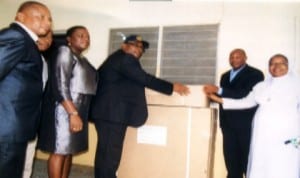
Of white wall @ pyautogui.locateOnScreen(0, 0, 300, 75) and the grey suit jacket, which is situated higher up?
white wall @ pyautogui.locateOnScreen(0, 0, 300, 75)

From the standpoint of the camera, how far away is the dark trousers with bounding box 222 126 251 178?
2816 mm

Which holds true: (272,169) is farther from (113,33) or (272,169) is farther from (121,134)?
(113,33)

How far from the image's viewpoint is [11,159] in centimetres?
142

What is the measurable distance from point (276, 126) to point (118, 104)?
1.22 m

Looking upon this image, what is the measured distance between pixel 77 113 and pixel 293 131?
5.25 ft

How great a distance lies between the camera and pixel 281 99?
2.55m

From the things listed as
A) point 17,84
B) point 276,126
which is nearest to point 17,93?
point 17,84

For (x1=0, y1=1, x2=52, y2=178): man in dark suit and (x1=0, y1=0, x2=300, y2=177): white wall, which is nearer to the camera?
(x1=0, y1=1, x2=52, y2=178): man in dark suit

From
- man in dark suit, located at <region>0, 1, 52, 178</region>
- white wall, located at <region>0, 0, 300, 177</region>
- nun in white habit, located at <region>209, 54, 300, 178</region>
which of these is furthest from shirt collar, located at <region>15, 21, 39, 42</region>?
white wall, located at <region>0, 0, 300, 177</region>

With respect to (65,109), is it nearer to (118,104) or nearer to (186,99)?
(118,104)

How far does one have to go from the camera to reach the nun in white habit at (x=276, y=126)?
8.21ft

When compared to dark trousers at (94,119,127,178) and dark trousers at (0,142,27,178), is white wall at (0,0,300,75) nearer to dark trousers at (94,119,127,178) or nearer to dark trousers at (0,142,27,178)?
dark trousers at (94,119,127,178)

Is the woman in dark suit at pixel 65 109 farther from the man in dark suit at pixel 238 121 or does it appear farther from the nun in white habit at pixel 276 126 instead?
the man in dark suit at pixel 238 121

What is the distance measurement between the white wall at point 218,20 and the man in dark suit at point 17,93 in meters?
2.32
